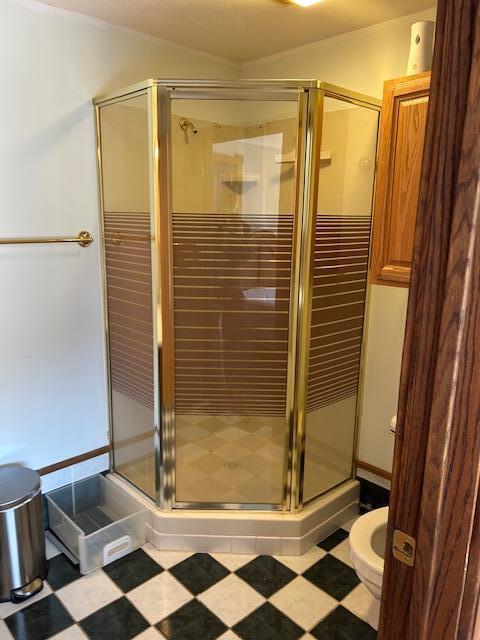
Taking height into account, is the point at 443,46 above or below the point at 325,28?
below

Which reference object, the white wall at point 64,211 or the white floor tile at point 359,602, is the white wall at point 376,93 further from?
the white floor tile at point 359,602

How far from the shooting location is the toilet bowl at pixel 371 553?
166 cm

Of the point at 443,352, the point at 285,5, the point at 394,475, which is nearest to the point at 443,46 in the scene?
the point at 443,352

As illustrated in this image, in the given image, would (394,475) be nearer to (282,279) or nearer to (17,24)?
(282,279)

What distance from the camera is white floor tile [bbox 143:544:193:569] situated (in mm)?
2168

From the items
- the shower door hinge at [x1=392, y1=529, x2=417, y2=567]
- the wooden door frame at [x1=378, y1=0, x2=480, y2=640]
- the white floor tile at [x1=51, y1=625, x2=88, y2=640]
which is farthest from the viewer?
the white floor tile at [x1=51, y1=625, x2=88, y2=640]

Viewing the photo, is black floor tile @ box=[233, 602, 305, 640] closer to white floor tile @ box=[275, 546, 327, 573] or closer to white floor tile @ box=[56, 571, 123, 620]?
white floor tile @ box=[275, 546, 327, 573]

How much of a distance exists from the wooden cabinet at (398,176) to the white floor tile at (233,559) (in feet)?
4.64

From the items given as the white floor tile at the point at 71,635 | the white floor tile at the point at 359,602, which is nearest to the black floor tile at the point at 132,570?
the white floor tile at the point at 71,635

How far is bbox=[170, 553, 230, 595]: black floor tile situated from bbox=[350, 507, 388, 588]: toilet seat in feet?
2.17

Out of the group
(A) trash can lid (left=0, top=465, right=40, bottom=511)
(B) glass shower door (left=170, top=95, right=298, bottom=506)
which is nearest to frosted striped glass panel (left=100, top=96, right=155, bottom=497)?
(B) glass shower door (left=170, top=95, right=298, bottom=506)

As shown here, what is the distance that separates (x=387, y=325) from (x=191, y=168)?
121cm

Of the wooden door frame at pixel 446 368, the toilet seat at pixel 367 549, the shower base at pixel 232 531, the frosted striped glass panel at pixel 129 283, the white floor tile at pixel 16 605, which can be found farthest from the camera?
the shower base at pixel 232 531

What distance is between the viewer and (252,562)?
2.19 meters
